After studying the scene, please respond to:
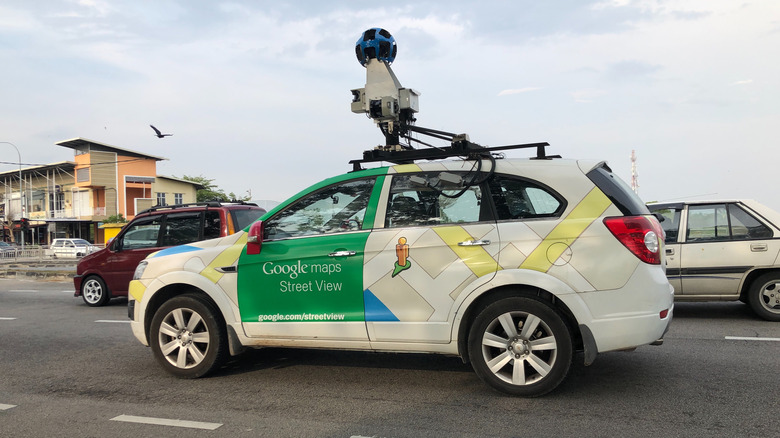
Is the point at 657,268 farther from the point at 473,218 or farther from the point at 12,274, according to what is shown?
the point at 12,274

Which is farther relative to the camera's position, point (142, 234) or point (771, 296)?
point (142, 234)

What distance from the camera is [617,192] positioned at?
14.5 feet

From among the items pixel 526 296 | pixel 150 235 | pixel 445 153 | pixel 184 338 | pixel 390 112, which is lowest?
pixel 184 338

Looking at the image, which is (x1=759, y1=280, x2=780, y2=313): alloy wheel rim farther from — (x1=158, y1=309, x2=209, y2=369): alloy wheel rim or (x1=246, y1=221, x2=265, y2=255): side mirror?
(x1=158, y1=309, x2=209, y2=369): alloy wheel rim

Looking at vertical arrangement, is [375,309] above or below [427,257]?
below

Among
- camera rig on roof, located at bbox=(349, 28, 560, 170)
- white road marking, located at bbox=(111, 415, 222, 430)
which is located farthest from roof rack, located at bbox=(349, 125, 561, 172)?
white road marking, located at bbox=(111, 415, 222, 430)

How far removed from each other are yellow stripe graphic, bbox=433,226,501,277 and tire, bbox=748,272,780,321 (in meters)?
5.20

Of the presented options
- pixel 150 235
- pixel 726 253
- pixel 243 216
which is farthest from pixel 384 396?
pixel 150 235

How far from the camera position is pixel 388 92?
8812 millimetres

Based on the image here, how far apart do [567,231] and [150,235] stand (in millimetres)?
8590

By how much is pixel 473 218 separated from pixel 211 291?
2434 millimetres

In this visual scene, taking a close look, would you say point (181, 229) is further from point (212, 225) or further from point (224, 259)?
point (224, 259)

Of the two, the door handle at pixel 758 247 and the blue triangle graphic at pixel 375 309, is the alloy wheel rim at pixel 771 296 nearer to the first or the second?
the door handle at pixel 758 247

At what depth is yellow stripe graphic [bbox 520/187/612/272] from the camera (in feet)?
14.0
